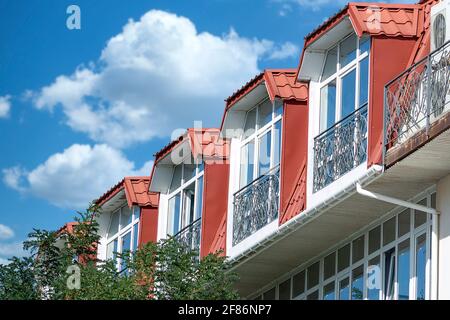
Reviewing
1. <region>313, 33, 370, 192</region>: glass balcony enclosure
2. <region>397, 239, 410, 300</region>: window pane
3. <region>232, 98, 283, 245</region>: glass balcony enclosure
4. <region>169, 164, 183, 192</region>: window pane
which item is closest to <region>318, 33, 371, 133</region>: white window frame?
<region>313, 33, 370, 192</region>: glass balcony enclosure

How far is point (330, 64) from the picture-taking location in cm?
2811

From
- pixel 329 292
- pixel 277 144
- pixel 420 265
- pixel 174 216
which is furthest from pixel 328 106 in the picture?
pixel 174 216

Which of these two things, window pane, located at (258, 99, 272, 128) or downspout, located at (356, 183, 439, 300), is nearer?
downspout, located at (356, 183, 439, 300)

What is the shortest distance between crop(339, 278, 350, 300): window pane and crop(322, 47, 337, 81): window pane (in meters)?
3.64

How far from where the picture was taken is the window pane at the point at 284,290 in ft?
99.8

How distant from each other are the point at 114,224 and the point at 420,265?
1376cm

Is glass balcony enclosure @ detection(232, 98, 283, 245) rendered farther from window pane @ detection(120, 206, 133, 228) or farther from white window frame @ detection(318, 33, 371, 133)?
window pane @ detection(120, 206, 133, 228)

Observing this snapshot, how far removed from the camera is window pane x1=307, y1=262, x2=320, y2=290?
29.4 meters

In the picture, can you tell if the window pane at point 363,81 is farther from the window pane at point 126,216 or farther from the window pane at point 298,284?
the window pane at point 126,216

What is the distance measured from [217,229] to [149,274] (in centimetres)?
483

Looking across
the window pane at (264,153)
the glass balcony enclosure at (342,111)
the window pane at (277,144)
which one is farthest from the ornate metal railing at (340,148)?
the window pane at (264,153)

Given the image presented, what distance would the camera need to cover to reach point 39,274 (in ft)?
100
